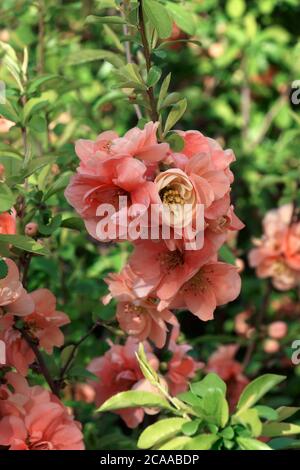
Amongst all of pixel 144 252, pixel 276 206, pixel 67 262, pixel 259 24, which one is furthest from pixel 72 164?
pixel 259 24

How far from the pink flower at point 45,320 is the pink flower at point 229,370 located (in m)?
0.80

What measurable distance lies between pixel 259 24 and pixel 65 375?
1932mm

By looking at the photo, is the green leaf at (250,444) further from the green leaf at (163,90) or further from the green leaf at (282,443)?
the green leaf at (163,90)

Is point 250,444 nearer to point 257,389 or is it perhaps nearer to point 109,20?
point 257,389

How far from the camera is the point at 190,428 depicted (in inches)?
43.9

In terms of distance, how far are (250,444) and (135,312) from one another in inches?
15.2

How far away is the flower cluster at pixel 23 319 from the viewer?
129 centimetres

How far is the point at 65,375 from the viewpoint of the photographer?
154 centimetres

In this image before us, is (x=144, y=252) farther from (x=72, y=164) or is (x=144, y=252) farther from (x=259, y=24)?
(x=259, y=24)

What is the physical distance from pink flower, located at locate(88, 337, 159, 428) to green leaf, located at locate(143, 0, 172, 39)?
1.93 feet

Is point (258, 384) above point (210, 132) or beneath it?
above

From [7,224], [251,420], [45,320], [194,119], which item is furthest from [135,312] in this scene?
[194,119]

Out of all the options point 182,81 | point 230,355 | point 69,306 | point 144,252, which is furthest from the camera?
point 182,81

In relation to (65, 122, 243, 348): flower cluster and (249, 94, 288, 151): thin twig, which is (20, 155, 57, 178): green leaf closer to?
(65, 122, 243, 348): flower cluster
